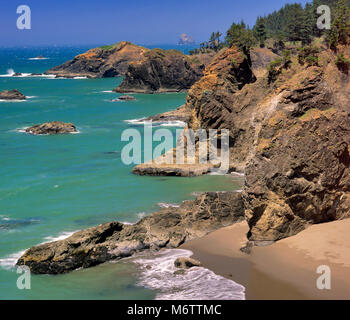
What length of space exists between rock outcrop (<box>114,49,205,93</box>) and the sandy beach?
78585mm

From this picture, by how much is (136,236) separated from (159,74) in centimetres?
8169

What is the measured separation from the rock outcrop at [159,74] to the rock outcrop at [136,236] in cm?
7559

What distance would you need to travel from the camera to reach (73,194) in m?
30.1

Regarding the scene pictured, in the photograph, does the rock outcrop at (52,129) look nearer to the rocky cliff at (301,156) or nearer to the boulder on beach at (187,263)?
the rocky cliff at (301,156)

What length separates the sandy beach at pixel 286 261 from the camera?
1602 centimetres

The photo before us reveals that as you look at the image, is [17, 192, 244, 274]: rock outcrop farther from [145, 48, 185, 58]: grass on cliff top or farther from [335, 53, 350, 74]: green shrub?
[145, 48, 185, 58]: grass on cliff top

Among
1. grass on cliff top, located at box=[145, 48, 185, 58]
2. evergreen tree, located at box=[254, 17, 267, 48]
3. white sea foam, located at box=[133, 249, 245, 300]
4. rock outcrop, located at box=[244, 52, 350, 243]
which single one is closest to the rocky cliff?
rock outcrop, located at box=[244, 52, 350, 243]

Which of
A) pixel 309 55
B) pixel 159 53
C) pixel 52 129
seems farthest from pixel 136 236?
pixel 159 53

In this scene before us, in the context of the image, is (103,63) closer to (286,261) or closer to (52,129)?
(52,129)

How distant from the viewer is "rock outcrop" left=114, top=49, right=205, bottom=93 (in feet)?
321

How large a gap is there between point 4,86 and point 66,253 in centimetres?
9834

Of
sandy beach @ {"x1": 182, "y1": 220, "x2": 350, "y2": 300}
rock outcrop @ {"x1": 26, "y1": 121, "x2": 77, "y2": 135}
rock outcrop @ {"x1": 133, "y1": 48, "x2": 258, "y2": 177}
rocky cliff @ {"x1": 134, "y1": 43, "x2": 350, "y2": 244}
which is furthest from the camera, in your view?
rock outcrop @ {"x1": 26, "y1": 121, "x2": 77, "y2": 135}

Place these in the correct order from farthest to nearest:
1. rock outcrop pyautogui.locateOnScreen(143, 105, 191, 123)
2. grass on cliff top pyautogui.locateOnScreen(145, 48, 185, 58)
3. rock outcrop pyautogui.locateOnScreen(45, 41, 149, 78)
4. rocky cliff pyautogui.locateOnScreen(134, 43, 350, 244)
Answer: rock outcrop pyautogui.locateOnScreen(45, 41, 149, 78), grass on cliff top pyautogui.locateOnScreen(145, 48, 185, 58), rock outcrop pyautogui.locateOnScreen(143, 105, 191, 123), rocky cliff pyautogui.locateOnScreen(134, 43, 350, 244)
